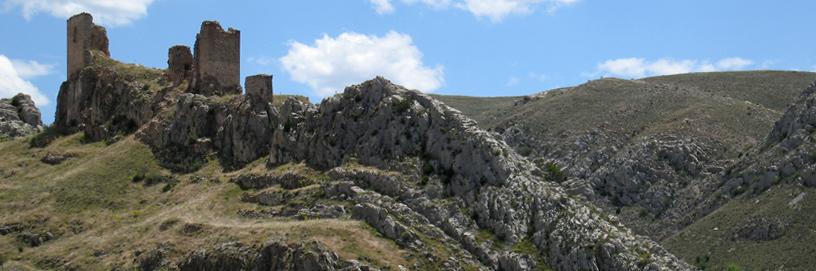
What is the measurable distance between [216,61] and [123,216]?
50.6ft

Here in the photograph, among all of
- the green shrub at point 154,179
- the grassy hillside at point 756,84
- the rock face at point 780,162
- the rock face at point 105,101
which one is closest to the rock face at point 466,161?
the green shrub at point 154,179

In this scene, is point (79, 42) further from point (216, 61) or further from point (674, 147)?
point (674, 147)

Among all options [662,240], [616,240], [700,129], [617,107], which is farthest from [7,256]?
[617,107]

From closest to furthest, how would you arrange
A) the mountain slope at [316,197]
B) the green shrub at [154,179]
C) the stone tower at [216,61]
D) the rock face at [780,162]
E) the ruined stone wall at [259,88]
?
the mountain slope at [316,197] < the green shrub at [154,179] < the ruined stone wall at [259,88] < the stone tower at [216,61] < the rock face at [780,162]

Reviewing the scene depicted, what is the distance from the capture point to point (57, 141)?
282 feet

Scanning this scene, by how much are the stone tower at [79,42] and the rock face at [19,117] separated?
12.3 meters

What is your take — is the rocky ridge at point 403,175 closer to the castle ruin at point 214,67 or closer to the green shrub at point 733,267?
the castle ruin at point 214,67

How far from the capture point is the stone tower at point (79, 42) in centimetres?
8962

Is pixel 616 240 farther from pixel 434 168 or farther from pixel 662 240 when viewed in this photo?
pixel 662 240

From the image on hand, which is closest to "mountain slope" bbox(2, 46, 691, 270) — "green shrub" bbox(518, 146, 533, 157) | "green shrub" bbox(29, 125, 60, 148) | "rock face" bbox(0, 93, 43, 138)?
"green shrub" bbox(29, 125, 60, 148)

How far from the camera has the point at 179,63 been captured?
86062 mm

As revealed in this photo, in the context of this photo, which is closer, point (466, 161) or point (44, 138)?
point (466, 161)

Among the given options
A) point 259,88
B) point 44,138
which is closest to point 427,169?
point 259,88

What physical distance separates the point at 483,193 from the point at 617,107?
112 meters
